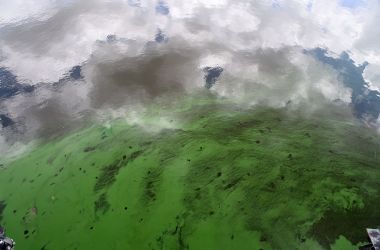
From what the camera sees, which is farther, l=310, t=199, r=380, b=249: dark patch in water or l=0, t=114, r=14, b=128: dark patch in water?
l=0, t=114, r=14, b=128: dark patch in water

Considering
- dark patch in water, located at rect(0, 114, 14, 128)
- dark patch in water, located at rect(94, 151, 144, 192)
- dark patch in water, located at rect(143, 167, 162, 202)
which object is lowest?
dark patch in water, located at rect(0, 114, 14, 128)

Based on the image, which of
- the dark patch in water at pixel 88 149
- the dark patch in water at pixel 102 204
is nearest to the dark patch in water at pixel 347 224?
the dark patch in water at pixel 102 204

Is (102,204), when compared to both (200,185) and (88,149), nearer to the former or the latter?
(88,149)

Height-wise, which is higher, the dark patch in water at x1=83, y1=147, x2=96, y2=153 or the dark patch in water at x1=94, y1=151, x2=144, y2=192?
the dark patch in water at x1=94, y1=151, x2=144, y2=192

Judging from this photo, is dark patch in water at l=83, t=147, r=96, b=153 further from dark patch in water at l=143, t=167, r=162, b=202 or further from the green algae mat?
dark patch in water at l=143, t=167, r=162, b=202

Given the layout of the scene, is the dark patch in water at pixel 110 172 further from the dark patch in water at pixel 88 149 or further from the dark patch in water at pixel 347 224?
the dark patch in water at pixel 347 224

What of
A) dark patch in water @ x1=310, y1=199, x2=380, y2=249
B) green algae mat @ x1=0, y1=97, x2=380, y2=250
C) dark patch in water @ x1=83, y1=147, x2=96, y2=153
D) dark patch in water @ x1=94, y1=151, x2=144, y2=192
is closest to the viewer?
dark patch in water @ x1=310, y1=199, x2=380, y2=249

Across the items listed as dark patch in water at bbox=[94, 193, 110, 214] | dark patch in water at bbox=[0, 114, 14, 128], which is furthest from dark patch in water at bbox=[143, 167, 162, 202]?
dark patch in water at bbox=[0, 114, 14, 128]

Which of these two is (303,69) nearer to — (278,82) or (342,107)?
(278,82)
